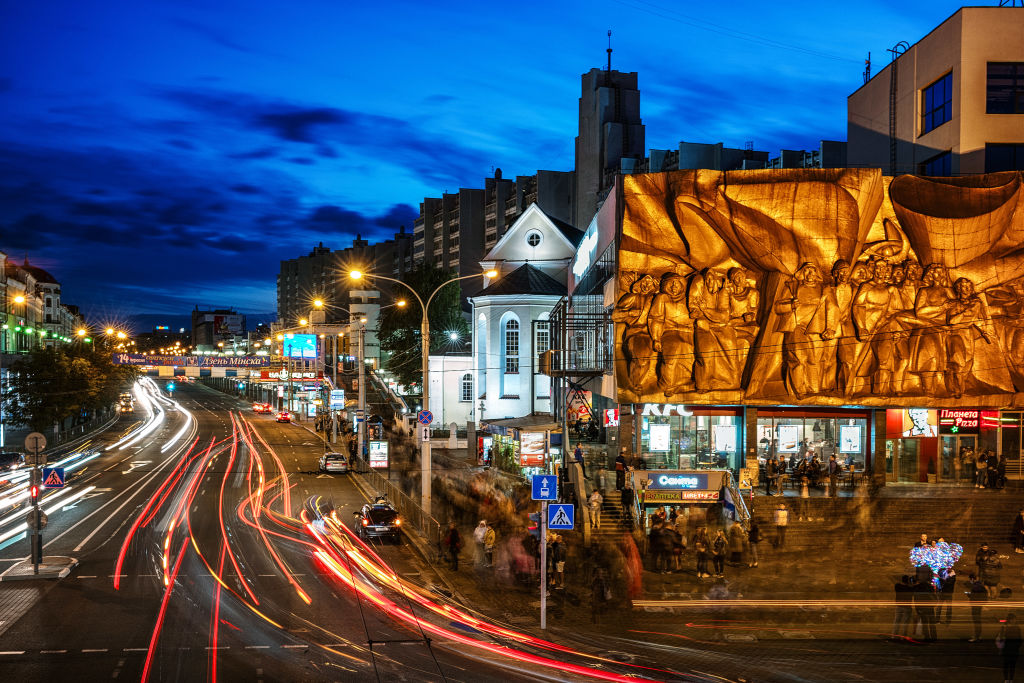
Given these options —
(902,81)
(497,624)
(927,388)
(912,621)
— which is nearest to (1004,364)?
(927,388)

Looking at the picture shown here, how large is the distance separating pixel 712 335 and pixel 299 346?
173 feet

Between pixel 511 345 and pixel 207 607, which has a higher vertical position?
pixel 511 345

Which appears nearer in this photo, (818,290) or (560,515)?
(560,515)

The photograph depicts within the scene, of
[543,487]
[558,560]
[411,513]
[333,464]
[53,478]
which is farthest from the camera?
[333,464]

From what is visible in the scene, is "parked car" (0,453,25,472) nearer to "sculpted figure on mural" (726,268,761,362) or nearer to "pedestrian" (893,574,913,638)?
"sculpted figure on mural" (726,268,761,362)

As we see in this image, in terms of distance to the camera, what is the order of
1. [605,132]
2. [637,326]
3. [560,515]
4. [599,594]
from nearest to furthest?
[560,515], [599,594], [637,326], [605,132]

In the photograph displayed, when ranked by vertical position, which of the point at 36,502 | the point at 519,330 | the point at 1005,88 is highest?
the point at 1005,88

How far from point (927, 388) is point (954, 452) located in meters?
4.65

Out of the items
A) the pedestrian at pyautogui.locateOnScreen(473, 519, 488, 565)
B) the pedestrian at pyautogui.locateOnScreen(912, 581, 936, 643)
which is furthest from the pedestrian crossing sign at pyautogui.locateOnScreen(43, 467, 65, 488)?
the pedestrian at pyautogui.locateOnScreen(912, 581, 936, 643)

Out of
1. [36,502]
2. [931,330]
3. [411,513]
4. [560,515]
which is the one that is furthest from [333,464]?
[560,515]

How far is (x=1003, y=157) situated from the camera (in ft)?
121

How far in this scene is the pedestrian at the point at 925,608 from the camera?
1822cm

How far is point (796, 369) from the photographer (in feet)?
114

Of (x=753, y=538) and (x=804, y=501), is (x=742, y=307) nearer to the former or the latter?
(x=804, y=501)
